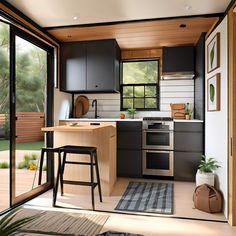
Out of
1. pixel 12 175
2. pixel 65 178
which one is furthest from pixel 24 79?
pixel 65 178

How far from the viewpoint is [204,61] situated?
3482 mm

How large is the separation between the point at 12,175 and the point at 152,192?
6.35ft

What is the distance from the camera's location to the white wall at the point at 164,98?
14.0 feet

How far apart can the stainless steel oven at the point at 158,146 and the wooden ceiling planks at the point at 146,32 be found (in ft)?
4.66

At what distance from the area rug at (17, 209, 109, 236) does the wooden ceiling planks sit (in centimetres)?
262

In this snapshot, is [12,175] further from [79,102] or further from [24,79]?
[79,102]

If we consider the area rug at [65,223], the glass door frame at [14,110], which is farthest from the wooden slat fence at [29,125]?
the area rug at [65,223]

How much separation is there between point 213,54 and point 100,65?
75.0 inches

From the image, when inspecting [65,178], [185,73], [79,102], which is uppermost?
[185,73]

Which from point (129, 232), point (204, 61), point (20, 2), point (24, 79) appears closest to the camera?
point (129, 232)

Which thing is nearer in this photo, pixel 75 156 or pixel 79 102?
pixel 75 156

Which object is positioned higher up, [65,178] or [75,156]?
[75,156]

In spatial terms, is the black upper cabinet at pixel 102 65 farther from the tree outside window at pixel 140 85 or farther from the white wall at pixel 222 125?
the white wall at pixel 222 125

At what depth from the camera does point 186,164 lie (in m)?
3.73
